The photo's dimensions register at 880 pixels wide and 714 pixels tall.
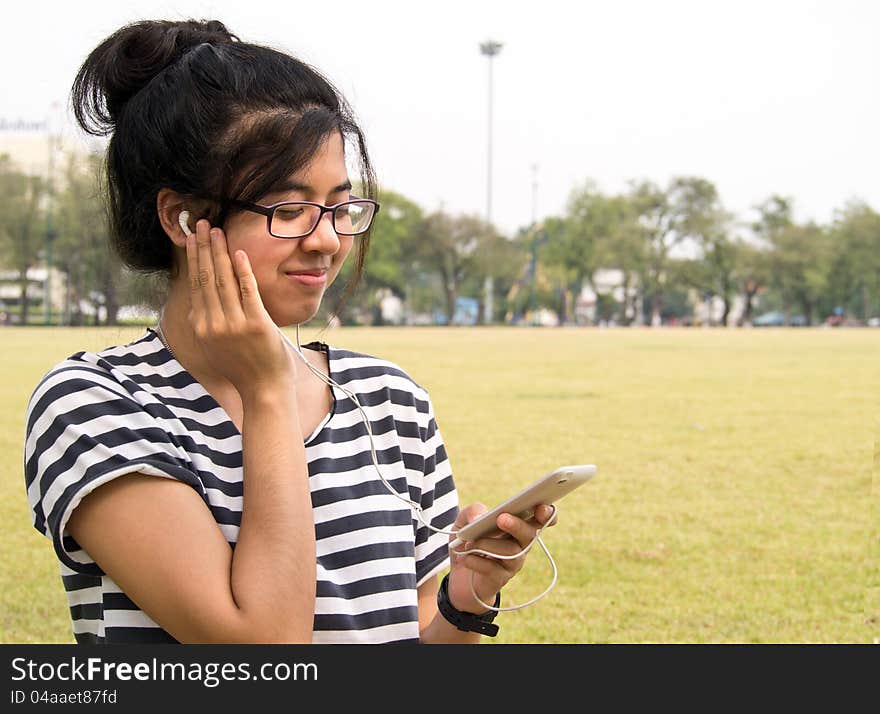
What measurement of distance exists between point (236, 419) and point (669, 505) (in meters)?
6.49

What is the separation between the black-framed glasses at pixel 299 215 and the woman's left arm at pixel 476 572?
1.77 ft

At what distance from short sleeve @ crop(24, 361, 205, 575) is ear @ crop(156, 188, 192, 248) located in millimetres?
270

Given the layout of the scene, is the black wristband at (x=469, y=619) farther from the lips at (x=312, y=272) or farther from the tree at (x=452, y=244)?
the tree at (x=452, y=244)

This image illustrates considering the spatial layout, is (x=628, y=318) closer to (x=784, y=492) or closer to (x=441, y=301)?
(x=441, y=301)

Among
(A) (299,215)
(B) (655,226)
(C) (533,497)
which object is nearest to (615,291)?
(B) (655,226)

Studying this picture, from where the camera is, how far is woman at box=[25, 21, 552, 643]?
1608 millimetres

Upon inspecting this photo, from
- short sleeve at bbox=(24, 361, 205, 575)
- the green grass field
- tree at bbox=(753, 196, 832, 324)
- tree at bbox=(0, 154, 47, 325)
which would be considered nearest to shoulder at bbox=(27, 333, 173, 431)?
short sleeve at bbox=(24, 361, 205, 575)

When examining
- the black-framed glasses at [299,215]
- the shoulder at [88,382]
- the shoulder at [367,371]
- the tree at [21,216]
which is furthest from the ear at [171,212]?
the tree at [21,216]

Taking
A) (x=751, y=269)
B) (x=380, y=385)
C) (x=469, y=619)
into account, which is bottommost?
(x=469, y=619)

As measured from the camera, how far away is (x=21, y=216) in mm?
51094

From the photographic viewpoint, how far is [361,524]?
6.13 feet

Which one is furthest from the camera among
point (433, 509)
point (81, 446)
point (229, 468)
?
point (433, 509)

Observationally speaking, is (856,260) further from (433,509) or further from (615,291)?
(433,509)

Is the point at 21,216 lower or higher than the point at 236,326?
higher
